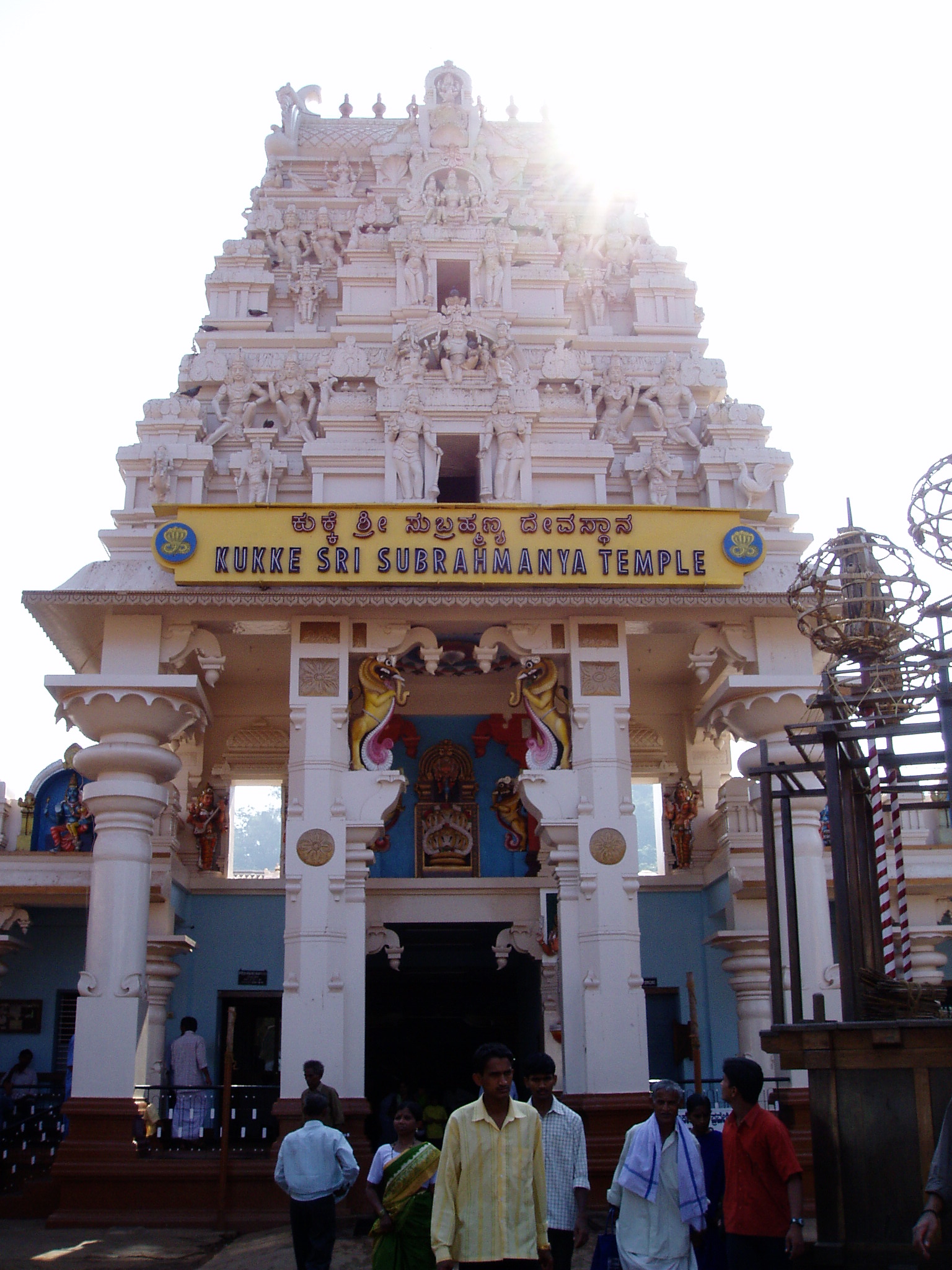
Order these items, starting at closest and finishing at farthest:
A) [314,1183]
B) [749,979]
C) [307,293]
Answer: [314,1183] < [749,979] < [307,293]

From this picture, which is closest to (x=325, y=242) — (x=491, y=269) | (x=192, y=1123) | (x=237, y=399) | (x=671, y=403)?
(x=491, y=269)

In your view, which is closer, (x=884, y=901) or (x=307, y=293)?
(x=884, y=901)

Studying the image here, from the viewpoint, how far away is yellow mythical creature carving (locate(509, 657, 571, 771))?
1323cm

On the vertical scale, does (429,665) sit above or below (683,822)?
above

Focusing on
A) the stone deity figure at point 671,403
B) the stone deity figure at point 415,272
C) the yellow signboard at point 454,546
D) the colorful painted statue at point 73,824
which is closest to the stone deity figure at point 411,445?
the yellow signboard at point 454,546

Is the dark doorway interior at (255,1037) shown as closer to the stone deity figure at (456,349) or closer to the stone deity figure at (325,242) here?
the stone deity figure at (456,349)

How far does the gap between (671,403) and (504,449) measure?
2298 millimetres

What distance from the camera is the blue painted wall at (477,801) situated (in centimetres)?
1627

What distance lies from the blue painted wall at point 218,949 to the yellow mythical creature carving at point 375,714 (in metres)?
4.06

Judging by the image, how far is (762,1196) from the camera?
19.0ft

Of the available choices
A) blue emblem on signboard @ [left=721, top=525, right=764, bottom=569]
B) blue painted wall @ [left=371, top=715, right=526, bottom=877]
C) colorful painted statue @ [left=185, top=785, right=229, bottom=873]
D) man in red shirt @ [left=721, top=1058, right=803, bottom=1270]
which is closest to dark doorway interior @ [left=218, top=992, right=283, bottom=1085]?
colorful painted statue @ [left=185, top=785, right=229, bottom=873]

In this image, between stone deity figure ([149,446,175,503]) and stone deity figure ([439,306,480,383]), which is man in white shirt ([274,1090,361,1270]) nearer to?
stone deity figure ([149,446,175,503])

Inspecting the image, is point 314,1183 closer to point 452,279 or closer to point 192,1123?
point 192,1123

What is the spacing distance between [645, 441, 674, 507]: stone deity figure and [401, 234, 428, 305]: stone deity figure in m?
3.49
